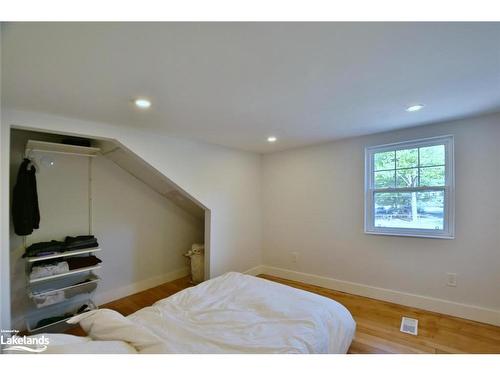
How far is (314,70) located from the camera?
143 cm

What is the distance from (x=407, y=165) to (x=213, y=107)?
8.11 feet

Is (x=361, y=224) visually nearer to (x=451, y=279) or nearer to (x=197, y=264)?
(x=451, y=279)

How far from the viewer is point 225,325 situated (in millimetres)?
1617

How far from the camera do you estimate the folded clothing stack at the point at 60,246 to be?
2.26m

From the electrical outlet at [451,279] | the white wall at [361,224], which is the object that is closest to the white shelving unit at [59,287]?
the white wall at [361,224]

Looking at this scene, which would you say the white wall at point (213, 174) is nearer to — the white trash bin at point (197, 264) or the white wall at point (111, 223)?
the white trash bin at point (197, 264)

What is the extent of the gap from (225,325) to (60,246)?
200 cm

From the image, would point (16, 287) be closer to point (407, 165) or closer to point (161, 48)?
point (161, 48)

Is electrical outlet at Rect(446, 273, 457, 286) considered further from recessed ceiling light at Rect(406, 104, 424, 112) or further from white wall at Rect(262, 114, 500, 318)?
recessed ceiling light at Rect(406, 104, 424, 112)

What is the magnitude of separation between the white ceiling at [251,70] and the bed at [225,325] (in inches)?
57.8

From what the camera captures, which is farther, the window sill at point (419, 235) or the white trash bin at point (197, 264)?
the white trash bin at point (197, 264)

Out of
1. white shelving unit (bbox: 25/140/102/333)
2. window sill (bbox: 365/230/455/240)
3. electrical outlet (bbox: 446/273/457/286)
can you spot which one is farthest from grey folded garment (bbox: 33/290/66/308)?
electrical outlet (bbox: 446/273/457/286)

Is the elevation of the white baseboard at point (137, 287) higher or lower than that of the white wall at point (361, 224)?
lower

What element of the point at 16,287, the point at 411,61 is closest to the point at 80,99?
the point at 16,287
